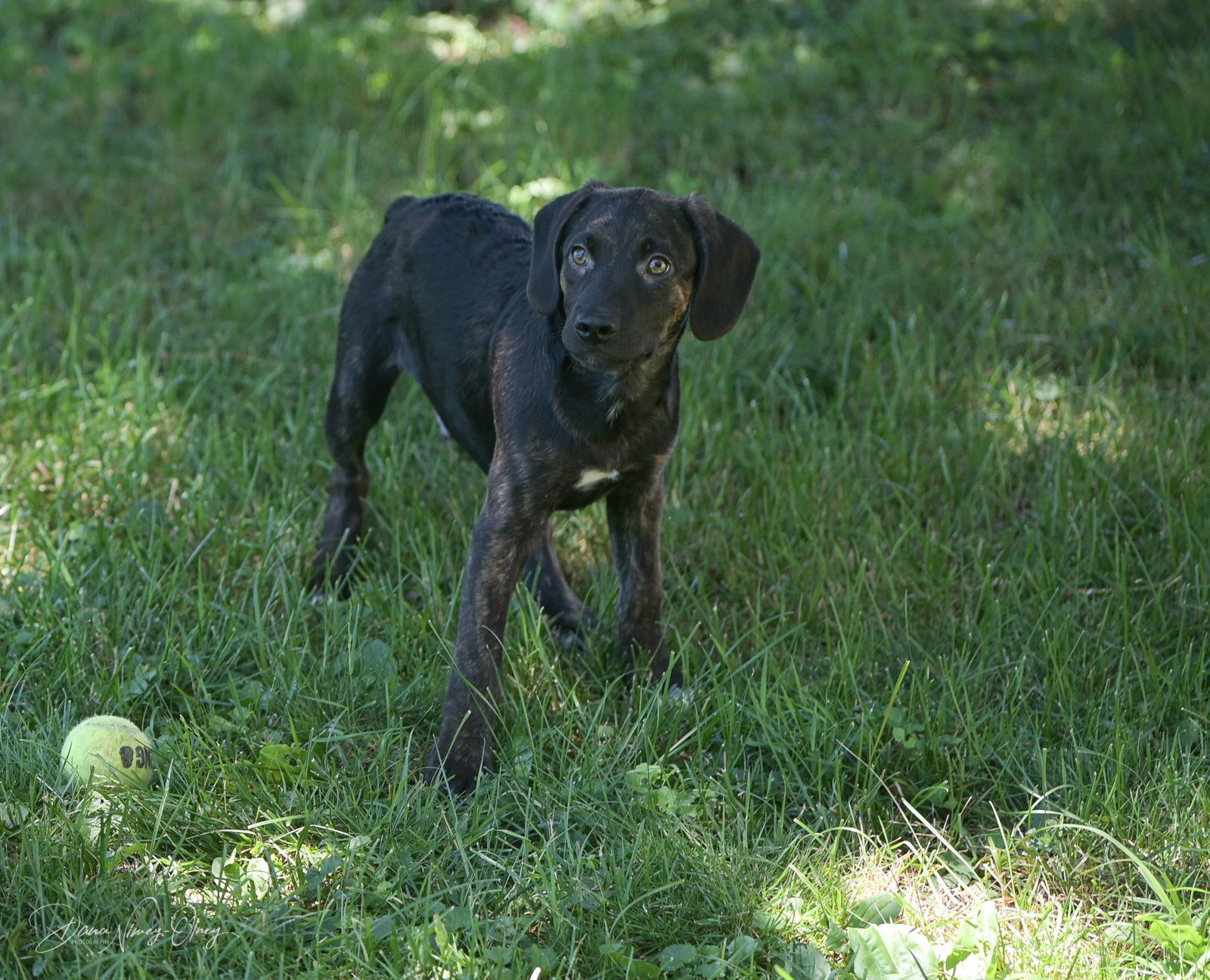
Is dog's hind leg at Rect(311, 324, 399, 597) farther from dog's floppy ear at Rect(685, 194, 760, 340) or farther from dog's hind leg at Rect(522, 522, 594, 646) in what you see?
dog's floppy ear at Rect(685, 194, 760, 340)

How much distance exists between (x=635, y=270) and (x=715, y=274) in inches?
11.1

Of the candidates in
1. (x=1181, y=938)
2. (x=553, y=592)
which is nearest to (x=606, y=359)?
(x=553, y=592)

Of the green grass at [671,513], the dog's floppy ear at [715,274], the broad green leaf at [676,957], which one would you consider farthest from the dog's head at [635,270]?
the broad green leaf at [676,957]

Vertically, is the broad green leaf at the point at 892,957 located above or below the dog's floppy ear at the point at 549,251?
below

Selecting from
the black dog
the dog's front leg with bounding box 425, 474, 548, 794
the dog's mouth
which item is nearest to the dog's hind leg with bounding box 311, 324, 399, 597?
the black dog

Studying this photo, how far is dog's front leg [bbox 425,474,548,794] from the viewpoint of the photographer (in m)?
3.57

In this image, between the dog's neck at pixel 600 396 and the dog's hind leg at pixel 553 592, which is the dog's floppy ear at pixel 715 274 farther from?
the dog's hind leg at pixel 553 592

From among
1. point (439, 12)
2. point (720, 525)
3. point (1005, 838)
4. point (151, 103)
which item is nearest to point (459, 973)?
point (1005, 838)

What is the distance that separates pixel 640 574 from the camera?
4.04m

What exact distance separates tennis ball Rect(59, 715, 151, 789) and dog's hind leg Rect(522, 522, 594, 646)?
148cm

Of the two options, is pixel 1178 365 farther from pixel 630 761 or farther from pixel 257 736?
pixel 257 736

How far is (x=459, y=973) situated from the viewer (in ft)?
9.06

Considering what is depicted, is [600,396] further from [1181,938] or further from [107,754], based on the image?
[1181,938]

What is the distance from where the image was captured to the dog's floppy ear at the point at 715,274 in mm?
3639
